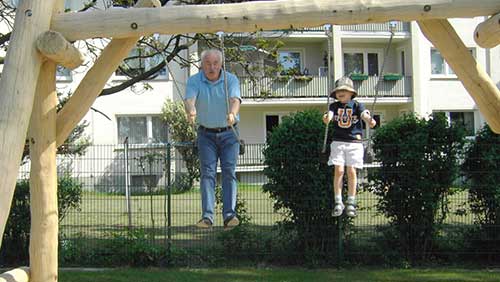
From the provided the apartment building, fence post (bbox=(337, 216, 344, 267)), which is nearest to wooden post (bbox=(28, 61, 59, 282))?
fence post (bbox=(337, 216, 344, 267))

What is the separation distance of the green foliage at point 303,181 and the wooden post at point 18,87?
4480mm

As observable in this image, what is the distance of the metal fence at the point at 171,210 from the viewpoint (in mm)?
8602

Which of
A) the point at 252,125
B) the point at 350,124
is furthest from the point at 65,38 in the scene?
the point at 252,125

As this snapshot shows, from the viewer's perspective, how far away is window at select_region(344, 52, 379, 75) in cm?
2427

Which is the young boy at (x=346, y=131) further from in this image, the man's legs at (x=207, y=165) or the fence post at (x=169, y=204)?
the fence post at (x=169, y=204)

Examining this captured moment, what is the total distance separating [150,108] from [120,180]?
1295 centimetres

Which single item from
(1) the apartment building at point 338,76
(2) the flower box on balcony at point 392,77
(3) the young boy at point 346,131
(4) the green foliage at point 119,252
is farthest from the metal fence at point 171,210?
(2) the flower box on balcony at point 392,77

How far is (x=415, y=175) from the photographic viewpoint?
827 cm

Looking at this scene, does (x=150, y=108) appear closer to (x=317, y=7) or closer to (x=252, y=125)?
(x=252, y=125)

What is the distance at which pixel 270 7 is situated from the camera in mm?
4492

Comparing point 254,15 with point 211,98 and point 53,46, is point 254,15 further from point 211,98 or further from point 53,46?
point 53,46

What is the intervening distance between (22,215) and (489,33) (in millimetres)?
7054

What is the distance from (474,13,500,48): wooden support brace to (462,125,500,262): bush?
414 cm

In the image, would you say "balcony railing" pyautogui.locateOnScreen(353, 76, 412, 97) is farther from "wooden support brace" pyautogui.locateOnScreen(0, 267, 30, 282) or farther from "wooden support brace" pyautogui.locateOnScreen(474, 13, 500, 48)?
"wooden support brace" pyautogui.locateOnScreen(0, 267, 30, 282)
